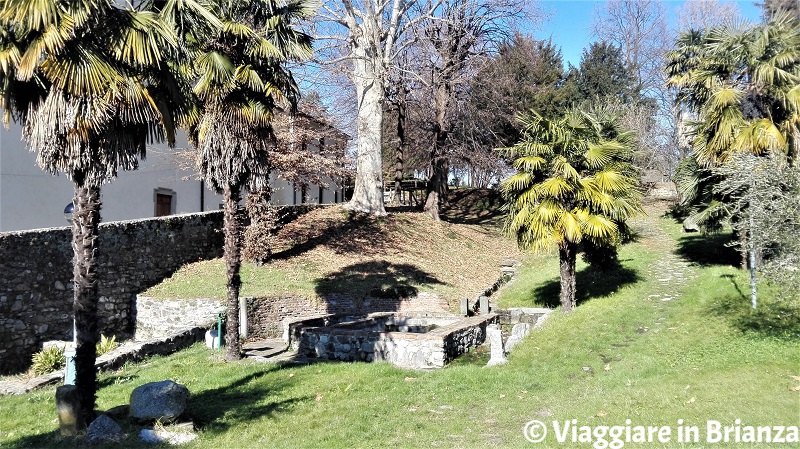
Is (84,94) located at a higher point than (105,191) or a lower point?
higher

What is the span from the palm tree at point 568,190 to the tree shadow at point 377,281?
4.61m

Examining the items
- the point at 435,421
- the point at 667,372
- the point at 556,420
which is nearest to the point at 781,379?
the point at 667,372

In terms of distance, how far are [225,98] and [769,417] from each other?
997cm

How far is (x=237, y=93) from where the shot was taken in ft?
36.6

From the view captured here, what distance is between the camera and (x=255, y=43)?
11.1m

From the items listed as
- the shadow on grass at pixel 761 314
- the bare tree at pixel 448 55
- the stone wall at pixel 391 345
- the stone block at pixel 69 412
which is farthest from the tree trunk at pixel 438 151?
→ the stone block at pixel 69 412

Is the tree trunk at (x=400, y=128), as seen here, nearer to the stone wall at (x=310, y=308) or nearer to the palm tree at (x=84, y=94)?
the stone wall at (x=310, y=308)

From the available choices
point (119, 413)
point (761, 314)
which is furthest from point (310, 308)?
point (761, 314)

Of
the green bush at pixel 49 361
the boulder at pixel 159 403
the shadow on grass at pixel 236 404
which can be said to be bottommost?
the green bush at pixel 49 361

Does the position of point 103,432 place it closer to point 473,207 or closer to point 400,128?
point 400,128

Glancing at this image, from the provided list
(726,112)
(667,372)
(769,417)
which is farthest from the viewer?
(726,112)

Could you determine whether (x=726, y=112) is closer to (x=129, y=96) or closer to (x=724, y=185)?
(x=724, y=185)

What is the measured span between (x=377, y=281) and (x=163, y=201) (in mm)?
10813

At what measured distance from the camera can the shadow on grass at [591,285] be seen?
1725 centimetres
